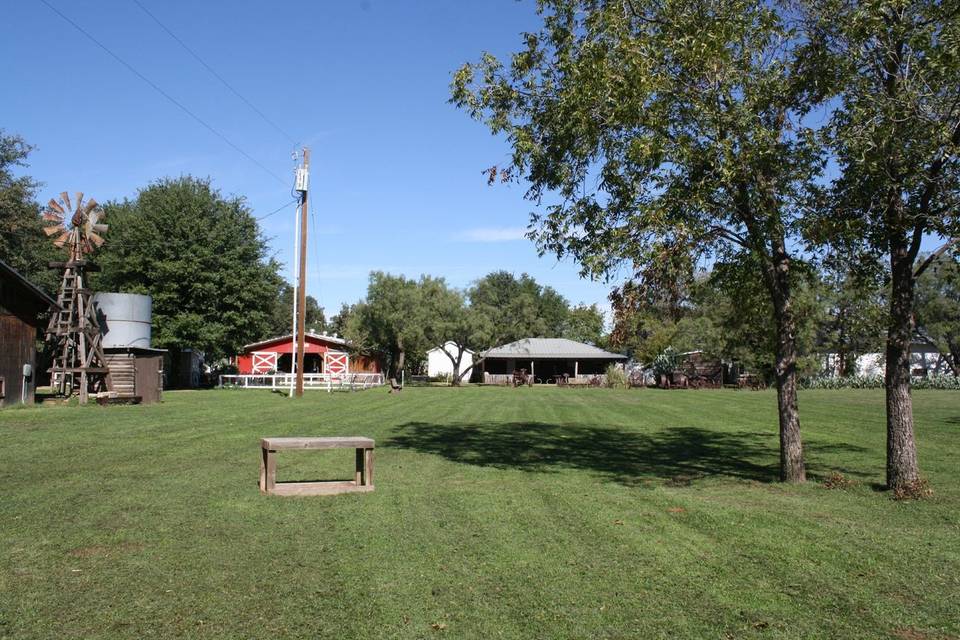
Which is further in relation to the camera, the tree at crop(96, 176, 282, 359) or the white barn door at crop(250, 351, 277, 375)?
the white barn door at crop(250, 351, 277, 375)

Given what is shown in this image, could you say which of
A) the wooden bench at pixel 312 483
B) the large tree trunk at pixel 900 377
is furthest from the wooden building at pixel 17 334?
the large tree trunk at pixel 900 377

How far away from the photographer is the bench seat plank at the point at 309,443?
9.07m

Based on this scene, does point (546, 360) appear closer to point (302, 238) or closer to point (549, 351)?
point (549, 351)

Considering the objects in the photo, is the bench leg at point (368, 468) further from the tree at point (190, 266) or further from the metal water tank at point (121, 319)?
the tree at point (190, 266)

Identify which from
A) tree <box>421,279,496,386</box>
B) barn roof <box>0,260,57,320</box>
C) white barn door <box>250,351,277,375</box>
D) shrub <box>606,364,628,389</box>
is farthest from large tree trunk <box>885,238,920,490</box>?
tree <box>421,279,496,386</box>

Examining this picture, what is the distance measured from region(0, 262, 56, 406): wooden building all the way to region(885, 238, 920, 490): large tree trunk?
2458 centimetres

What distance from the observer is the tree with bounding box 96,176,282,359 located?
41.8 m

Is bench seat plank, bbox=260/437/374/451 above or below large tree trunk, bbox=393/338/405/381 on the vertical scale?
below

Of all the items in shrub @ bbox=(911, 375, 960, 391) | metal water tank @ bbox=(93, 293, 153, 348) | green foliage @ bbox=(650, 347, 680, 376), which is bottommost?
shrub @ bbox=(911, 375, 960, 391)

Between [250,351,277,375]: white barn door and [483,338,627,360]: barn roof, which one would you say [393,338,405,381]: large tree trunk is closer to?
[483,338,627,360]: barn roof

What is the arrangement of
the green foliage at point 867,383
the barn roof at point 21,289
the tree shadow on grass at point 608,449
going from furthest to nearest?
the green foliage at point 867,383 → the barn roof at point 21,289 → the tree shadow on grass at point 608,449

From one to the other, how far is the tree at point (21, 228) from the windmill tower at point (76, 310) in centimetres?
1485

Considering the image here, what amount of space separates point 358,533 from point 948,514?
675cm

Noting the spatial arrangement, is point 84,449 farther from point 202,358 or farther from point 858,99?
point 202,358
